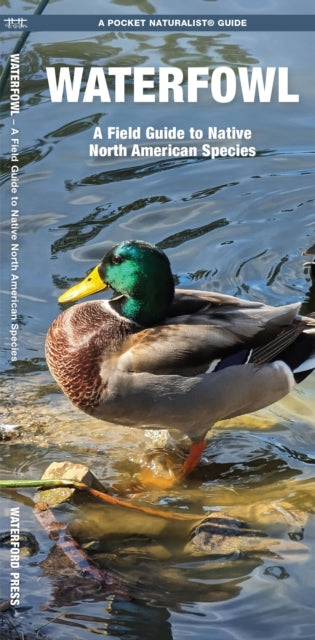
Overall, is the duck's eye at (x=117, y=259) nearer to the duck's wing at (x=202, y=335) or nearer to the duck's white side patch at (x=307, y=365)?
the duck's wing at (x=202, y=335)

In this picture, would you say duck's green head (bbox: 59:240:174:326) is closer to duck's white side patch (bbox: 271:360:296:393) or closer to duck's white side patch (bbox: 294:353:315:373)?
duck's white side patch (bbox: 271:360:296:393)

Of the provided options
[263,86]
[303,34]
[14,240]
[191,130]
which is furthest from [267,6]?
[14,240]

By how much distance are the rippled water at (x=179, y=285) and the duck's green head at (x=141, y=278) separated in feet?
2.29

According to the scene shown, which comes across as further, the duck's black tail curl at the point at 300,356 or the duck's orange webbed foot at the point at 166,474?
the duck's black tail curl at the point at 300,356

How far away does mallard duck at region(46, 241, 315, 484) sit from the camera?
15.6ft

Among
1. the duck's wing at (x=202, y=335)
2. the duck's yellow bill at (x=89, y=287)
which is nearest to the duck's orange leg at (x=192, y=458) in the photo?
the duck's wing at (x=202, y=335)

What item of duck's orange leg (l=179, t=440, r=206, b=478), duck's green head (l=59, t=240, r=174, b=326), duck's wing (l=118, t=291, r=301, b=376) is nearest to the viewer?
duck's wing (l=118, t=291, r=301, b=376)

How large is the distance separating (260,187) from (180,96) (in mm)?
1269

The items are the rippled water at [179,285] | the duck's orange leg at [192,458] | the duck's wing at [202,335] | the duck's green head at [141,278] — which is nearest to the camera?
the rippled water at [179,285]

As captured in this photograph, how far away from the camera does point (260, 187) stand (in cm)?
771

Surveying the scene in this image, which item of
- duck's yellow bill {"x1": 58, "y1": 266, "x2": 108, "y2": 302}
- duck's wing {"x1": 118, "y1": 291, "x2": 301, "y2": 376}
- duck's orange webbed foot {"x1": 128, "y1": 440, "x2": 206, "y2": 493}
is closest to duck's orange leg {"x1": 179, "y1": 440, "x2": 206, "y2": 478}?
duck's orange webbed foot {"x1": 128, "y1": 440, "x2": 206, "y2": 493}

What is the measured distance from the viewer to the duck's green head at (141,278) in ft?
16.2

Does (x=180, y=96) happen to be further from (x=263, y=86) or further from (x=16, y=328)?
(x=16, y=328)

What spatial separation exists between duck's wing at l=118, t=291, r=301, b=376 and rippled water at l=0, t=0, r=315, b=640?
0.56 meters
